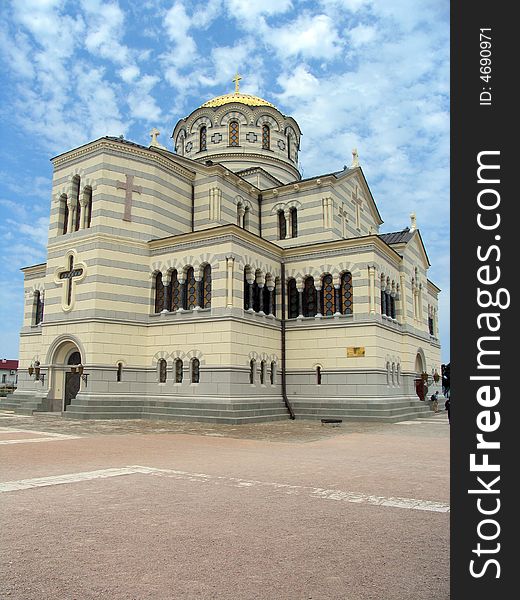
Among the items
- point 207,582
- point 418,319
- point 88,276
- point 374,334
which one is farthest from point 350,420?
point 207,582

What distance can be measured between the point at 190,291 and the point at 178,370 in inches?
175

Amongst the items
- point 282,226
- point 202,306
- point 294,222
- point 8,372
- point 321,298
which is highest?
point 294,222

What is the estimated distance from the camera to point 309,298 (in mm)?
32125

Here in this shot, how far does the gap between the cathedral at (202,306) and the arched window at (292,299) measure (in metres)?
0.09

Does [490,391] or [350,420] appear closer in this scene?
[490,391]

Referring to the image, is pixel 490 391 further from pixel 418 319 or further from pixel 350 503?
pixel 418 319

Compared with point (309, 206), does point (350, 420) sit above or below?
below

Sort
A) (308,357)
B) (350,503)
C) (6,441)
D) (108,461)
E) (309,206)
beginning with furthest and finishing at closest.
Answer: (309,206)
(308,357)
(6,441)
(108,461)
(350,503)

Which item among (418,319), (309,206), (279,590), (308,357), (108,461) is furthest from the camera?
(418,319)

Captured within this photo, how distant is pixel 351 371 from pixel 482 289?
26.5 metres

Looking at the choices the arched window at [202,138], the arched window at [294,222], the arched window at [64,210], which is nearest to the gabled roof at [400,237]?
the arched window at [294,222]

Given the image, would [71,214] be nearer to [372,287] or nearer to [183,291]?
[183,291]

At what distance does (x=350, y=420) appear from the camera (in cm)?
2847

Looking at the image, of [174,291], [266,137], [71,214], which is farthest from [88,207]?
[266,137]
